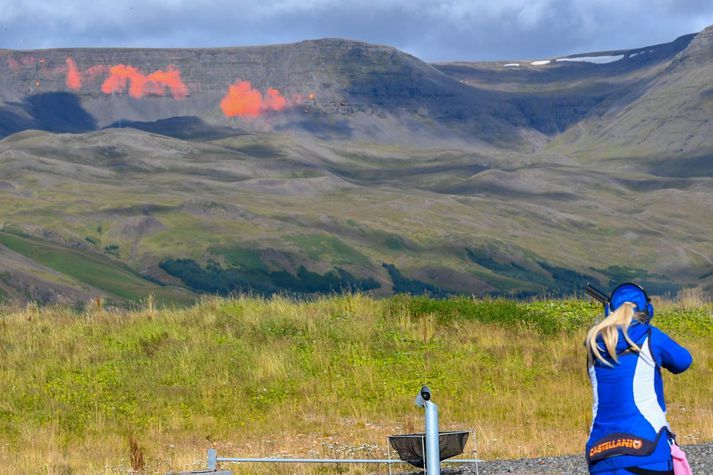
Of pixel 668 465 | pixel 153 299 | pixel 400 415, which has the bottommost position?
pixel 668 465

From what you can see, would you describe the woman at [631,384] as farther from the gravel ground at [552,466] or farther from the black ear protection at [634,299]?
the gravel ground at [552,466]

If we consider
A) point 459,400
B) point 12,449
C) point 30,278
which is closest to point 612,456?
point 12,449

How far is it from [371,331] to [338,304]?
3.25m

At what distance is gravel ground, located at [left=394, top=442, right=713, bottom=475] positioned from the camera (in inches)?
541

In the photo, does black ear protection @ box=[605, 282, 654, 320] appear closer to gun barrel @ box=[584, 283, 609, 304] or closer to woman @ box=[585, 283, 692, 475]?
woman @ box=[585, 283, 692, 475]

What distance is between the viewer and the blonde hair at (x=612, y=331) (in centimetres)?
745

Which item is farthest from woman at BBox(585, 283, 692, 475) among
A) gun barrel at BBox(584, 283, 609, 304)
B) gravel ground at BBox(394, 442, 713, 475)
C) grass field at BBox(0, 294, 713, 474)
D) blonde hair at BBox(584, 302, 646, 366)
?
grass field at BBox(0, 294, 713, 474)

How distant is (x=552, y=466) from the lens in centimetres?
1414

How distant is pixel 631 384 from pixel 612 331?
389 millimetres

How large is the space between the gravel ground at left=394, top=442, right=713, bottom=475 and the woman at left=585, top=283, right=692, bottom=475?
19.8 ft

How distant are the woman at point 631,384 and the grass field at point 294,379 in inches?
302

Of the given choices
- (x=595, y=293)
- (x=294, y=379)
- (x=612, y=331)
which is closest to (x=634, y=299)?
(x=612, y=331)

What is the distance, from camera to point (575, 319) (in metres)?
28.4

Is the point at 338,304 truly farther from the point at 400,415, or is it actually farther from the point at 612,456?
the point at 612,456
